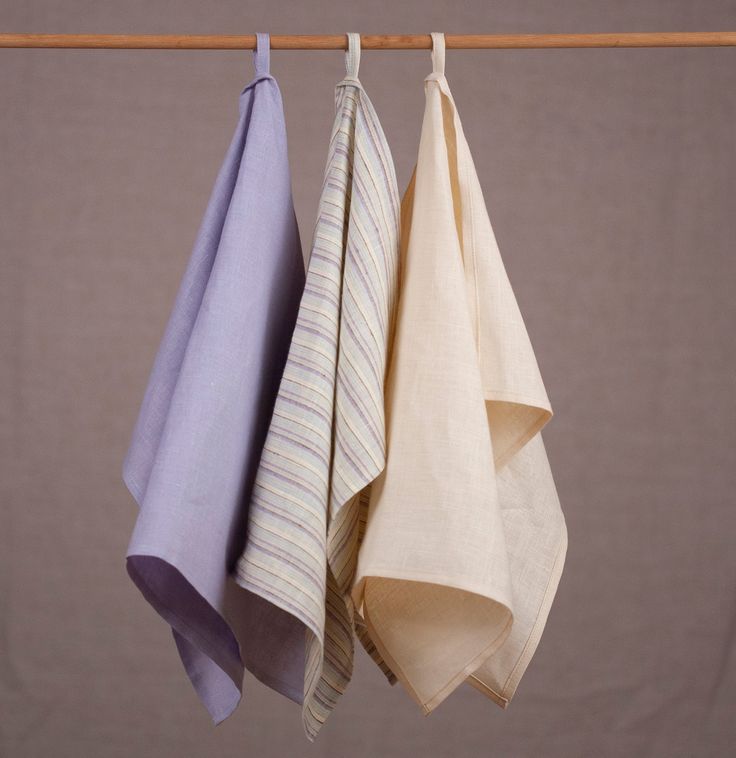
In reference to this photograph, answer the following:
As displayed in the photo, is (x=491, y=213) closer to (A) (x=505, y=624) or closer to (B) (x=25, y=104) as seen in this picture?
(B) (x=25, y=104)

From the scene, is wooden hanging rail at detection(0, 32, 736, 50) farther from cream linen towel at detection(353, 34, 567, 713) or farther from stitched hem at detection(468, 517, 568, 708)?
stitched hem at detection(468, 517, 568, 708)

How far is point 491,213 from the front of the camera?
5.63ft

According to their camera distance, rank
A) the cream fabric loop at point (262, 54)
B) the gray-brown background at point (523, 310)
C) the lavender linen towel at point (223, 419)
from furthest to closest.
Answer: the gray-brown background at point (523, 310) < the cream fabric loop at point (262, 54) < the lavender linen towel at point (223, 419)

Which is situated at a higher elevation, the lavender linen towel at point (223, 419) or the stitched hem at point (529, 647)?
the lavender linen towel at point (223, 419)

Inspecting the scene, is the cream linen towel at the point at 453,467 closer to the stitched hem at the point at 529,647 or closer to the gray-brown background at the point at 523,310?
the stitched hem at the point at 529,647

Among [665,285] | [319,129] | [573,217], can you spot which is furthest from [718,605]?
[319,129]

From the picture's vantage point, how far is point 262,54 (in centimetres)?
82

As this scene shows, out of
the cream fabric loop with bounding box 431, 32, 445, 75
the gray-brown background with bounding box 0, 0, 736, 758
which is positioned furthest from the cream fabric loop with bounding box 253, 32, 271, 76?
the gray-brown background with bounding box 0, 0, 736, 758

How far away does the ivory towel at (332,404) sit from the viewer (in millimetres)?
730

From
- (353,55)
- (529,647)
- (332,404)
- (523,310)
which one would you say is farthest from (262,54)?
(523,310)

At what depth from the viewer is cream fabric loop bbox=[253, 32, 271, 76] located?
82cm

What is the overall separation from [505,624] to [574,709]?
44.6 inches

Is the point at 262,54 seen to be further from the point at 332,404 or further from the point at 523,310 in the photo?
the point at 523,310

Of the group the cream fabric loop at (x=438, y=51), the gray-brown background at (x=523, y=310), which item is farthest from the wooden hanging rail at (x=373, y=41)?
the gray-brown background at (x=523, y=310)
